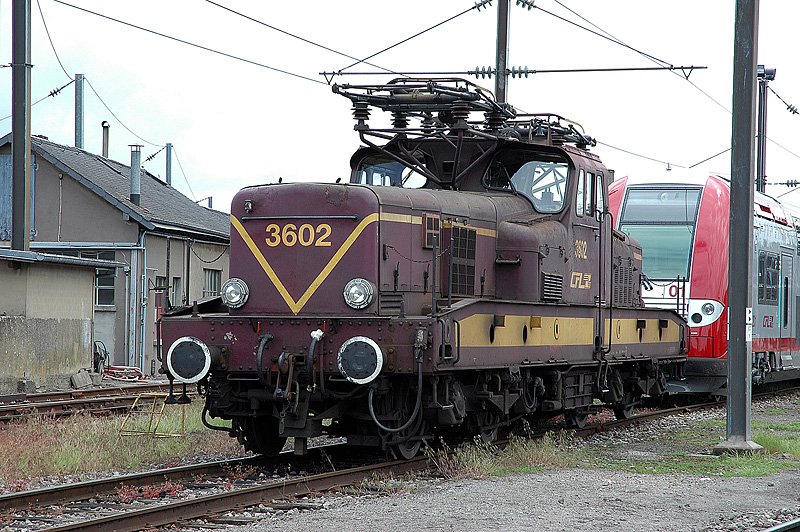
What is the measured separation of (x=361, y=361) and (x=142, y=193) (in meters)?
25.2

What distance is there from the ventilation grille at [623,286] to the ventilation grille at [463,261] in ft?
12.3

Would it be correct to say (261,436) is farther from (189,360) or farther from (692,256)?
(692,256)

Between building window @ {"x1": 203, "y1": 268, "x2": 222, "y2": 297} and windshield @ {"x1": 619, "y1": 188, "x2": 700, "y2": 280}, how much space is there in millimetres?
15932

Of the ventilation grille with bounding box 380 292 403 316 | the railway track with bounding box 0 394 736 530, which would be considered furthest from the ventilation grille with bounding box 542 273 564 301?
the railway track with bounding box 0 394 736 530

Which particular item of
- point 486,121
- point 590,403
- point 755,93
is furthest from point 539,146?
point 590,403

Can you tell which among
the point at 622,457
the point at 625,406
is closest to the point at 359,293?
the point at 622,457

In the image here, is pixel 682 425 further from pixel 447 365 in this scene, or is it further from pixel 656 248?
pixel 447 365

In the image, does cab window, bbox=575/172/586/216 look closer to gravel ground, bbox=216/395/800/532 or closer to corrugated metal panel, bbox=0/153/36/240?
gravel ground, bbox=216/395/800/532

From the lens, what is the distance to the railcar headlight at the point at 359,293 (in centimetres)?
1052

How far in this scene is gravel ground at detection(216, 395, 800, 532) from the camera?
26.9 ft

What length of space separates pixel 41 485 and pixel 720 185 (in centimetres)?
1318

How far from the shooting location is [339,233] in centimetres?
1066

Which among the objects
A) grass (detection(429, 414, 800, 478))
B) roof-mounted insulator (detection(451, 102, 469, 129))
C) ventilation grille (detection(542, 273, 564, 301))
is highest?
roof-mounted insulator (detection(451, 102, 469, 129))

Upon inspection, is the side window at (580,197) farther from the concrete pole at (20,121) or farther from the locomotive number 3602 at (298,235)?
the concrete pole at (20,121)
